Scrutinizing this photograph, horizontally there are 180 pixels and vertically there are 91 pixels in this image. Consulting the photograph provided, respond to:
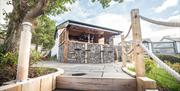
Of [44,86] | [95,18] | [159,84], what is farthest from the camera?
[95,18]

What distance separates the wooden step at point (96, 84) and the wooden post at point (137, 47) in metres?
0.21

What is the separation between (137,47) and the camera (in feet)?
6.58

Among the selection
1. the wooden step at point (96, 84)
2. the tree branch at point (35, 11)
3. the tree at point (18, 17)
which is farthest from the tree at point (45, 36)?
the wooden step at point (96, 84)

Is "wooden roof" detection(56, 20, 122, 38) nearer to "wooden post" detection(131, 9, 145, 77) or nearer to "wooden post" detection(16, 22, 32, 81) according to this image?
"wooden post" detection(131, 9, 145, 77)

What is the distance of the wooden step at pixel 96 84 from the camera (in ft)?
6.77

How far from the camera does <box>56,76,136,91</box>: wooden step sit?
6.77 ft

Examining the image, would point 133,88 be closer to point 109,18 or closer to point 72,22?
point 72,22

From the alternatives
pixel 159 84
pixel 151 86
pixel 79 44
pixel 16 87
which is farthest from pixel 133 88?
pixel 79 44

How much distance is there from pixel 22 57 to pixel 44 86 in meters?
0.57

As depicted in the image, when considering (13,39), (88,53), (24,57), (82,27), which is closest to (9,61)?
(13,39)

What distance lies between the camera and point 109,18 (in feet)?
114

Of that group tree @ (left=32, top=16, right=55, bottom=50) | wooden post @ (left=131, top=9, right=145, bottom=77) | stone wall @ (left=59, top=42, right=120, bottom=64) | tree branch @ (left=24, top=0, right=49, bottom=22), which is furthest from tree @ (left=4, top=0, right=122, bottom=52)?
tree @ (left=32, top=16, right=55, bottom=50)

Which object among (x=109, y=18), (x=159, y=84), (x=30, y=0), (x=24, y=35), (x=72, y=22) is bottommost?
(x=159, y=84)

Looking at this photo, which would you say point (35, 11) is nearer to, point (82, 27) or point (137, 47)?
point (137, 47)
